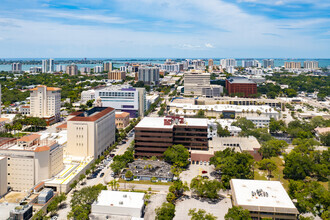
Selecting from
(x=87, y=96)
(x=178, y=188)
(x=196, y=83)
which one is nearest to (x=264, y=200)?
(x=178, y=188)

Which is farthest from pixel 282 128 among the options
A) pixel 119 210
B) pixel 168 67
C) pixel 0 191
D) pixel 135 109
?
pixel 168 67

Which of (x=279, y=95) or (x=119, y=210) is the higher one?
(x=279, y=95)

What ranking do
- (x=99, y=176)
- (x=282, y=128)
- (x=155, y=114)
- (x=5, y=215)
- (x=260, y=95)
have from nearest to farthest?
(x=5, y=215) < (x=99, y=176) < (x=282, y=128) < (x=155, y=114) < (x=260, y=95)

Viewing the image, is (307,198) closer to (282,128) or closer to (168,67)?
(282,128)

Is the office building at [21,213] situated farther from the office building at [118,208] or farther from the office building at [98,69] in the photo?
the office building at [98,69]

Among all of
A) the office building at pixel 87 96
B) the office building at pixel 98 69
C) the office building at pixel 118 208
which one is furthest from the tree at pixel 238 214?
the office building at pixel 98 69

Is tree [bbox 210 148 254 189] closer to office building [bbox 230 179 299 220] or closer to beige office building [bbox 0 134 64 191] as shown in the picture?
office building [bbox 230 179 299 220]

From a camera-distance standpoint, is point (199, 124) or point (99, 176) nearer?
point (99, 176)
